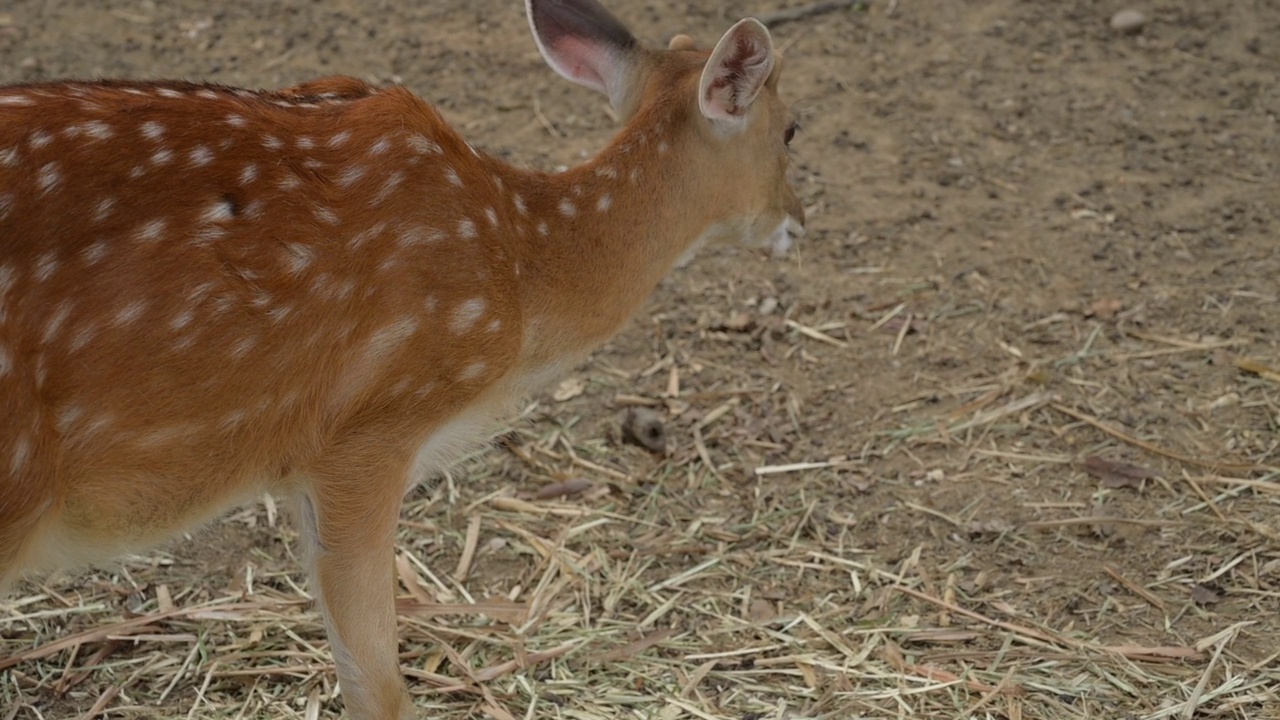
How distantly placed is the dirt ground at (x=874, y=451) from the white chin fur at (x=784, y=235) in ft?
3.04

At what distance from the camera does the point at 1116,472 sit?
15.5 feet

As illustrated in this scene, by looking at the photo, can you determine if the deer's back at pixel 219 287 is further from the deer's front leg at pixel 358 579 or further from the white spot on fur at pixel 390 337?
the deer's front leg at pixel 358 579

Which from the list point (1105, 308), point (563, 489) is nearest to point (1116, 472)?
point (1105, 308)

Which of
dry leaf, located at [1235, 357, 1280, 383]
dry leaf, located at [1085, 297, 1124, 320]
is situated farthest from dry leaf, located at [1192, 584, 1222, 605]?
dry leaf, located at [1085, 297, 1124, 320]

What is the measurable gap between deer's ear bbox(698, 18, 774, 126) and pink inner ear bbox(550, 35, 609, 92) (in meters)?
0.49

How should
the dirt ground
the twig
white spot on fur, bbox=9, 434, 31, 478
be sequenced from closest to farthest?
white spot on fur, bbox=9, 434, 31, 478 → the dirt ground → the twig

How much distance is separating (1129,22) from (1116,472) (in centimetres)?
351

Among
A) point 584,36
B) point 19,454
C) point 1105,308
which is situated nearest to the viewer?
point 19,454

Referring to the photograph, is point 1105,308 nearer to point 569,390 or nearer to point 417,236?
point 569,390

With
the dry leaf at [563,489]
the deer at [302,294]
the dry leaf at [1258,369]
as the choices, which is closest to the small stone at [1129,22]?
the dry leaf at [1258,369]

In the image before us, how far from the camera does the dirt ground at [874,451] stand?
4016 millimetres

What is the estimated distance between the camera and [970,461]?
15.9 ft

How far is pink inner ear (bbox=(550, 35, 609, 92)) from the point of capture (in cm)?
417

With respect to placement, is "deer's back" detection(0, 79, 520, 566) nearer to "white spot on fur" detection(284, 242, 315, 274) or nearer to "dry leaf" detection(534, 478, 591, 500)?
"white spot on fur" detection(284, 242, 315, 274)
